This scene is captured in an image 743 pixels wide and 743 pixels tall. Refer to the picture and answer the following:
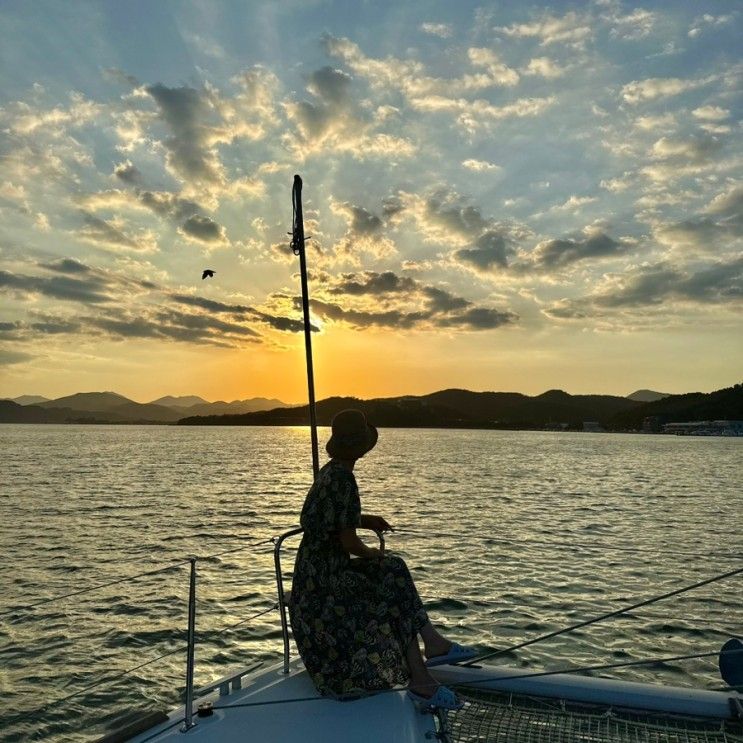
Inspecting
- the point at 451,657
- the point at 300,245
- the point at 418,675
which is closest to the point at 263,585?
the point at 300,245

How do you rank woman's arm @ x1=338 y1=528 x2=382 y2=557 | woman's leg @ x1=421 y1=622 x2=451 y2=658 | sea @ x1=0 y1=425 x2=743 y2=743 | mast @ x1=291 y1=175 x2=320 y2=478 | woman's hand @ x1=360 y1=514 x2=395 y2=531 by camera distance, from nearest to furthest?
woman's arm @ x1=338 y1=528 x2=382 y2=557, woman's leg @ x1=421 y1=622 x2=451 y2=658, woman's hand @ x1=360 y1=514 x2=395 y2=531, mast @ x1=291 y1=175 x2=320 y2=478, sea @ x1=0 y1=425 x2=743 y2=743

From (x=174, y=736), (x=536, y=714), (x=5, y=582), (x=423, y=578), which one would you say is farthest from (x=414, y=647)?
(x=5, y=582)

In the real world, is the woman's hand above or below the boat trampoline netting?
above

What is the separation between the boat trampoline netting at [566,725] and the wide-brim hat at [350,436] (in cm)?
176

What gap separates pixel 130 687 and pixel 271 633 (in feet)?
8.90

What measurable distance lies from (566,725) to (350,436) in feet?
7.65

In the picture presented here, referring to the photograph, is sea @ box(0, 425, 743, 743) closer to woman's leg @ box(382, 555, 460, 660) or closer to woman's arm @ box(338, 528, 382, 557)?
woman's arm @ box(338, 528, 382, 557)

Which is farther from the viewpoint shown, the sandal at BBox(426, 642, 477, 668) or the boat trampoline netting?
the sandal at BBox(426, 642, 477, 668)

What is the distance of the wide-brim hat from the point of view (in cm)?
424

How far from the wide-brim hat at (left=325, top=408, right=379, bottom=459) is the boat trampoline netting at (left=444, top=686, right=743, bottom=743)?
1757mm

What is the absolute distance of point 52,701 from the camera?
27.3 feet

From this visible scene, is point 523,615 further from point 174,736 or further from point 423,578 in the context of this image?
point 174,736

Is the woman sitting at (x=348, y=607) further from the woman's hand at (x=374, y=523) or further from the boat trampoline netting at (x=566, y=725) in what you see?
the woman's hand at (x=374, y=523)

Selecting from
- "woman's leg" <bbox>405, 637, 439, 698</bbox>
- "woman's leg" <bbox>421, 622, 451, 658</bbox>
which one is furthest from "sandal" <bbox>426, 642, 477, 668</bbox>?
"woman's leg" <bbox>405, 637, 439, 698</bbox>
